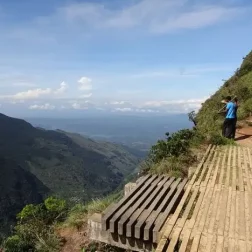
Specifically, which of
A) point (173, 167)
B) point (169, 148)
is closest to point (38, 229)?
point (173, 167)

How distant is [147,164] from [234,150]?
300 centimetres

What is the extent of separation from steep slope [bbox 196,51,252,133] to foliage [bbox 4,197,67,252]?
24.2 ft

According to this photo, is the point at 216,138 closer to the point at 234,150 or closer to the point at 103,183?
the point at 234,150

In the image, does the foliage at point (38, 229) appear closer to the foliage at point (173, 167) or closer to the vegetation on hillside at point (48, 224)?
the vegetation on hillside at point (48, 224)

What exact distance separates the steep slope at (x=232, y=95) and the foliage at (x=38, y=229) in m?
7.37

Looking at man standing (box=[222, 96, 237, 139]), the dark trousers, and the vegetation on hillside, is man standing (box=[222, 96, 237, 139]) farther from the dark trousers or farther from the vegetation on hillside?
the vegetation on hillside

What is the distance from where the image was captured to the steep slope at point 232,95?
16.5 metres

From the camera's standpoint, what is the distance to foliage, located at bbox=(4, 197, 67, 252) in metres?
7.42

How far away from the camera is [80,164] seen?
177625 mm

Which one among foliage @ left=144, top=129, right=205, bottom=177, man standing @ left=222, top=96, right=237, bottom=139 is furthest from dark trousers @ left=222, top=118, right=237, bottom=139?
foliage @ left=144, top=129, right=205, bottom=177

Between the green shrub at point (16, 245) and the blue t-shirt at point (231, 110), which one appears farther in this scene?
the blue t-shirt at point (231, 110)

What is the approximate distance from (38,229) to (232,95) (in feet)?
56.6

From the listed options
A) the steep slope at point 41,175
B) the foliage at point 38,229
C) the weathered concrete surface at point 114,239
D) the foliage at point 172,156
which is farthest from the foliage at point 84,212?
the steep slope at point 41,175

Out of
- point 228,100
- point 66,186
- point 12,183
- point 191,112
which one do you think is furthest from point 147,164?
point 66,186
